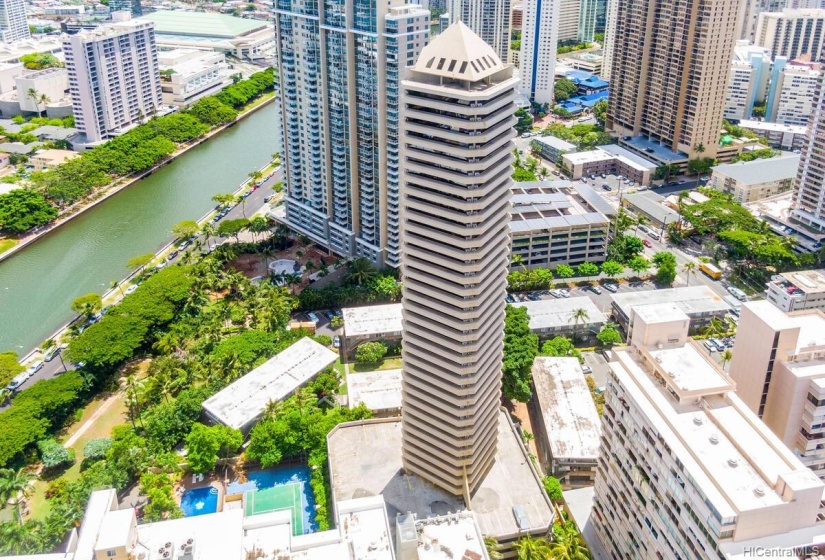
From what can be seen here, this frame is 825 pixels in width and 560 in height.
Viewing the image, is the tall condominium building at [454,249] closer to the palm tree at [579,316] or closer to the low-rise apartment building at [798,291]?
the palm tree at [579,316]

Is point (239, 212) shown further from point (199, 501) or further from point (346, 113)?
point (199, 501)

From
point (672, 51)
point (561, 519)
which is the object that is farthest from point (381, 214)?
point (672, 51)

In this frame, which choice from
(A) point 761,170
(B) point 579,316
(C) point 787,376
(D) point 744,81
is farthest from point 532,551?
(D) point 744,81

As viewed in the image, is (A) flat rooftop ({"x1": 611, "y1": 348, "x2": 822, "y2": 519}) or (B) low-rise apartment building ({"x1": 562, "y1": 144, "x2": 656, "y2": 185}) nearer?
(A) flat rooftop ({"x1": 611, "y1": 348, "x2": 822, "y2": 519})

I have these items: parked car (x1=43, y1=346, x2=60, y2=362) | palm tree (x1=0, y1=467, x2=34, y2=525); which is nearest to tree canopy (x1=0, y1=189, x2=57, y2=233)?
parked car (x1=43, y1=346, x2=60, y2=362)

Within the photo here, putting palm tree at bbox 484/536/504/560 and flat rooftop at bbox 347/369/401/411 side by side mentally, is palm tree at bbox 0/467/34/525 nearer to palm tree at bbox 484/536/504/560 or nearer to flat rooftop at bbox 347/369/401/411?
flat rooftop at bbox 347/369/401/411
